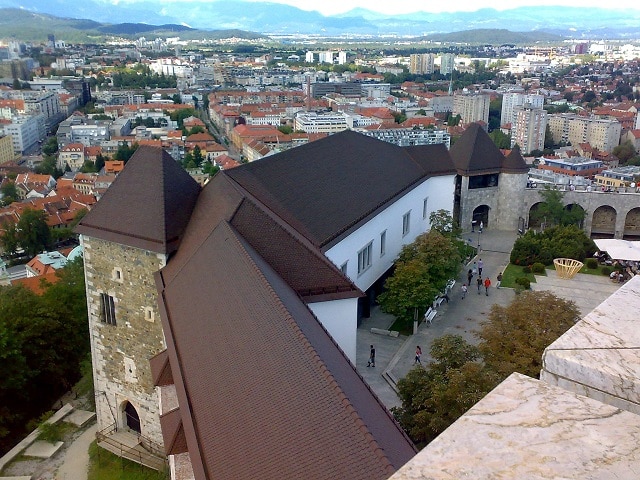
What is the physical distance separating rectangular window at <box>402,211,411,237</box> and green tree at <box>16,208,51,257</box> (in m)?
40.6

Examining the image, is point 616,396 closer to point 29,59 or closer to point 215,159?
point 215,159

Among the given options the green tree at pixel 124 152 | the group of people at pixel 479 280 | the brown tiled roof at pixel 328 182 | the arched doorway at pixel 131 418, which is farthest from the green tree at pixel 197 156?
the arched doorway at pixel 131 418

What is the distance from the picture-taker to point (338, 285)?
15.9 metres

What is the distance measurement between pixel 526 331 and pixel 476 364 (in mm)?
2562

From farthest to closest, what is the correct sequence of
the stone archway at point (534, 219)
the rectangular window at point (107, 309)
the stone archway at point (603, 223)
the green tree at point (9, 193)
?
the green tree at point (9, 193)
the stone archway at point (603, 223)
the stone archway at point (534, 219)
the rectangular window at point (107, 309)

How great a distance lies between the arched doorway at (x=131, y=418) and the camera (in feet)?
62.8

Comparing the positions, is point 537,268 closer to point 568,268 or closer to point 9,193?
point 568,268

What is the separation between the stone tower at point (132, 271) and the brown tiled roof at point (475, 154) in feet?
68.7

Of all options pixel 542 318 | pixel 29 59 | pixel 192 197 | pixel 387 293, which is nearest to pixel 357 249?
pixel 387 293

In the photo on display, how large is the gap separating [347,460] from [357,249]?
15.1 m

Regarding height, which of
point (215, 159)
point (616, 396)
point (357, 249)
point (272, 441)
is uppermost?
point (616, 396)

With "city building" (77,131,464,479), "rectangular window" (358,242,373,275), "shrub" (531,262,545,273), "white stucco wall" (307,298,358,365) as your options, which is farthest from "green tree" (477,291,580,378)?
"shrub" (531,262,545,273)

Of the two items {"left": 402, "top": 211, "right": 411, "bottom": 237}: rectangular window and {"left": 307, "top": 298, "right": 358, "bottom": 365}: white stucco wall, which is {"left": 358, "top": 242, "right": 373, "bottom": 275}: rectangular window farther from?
{"left": 307, "top": 298, "right": 358, "bottom": 365}: white stucco wall

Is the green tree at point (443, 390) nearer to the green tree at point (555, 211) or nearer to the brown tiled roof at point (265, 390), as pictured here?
the brown tiled roof at point (265, 390)
